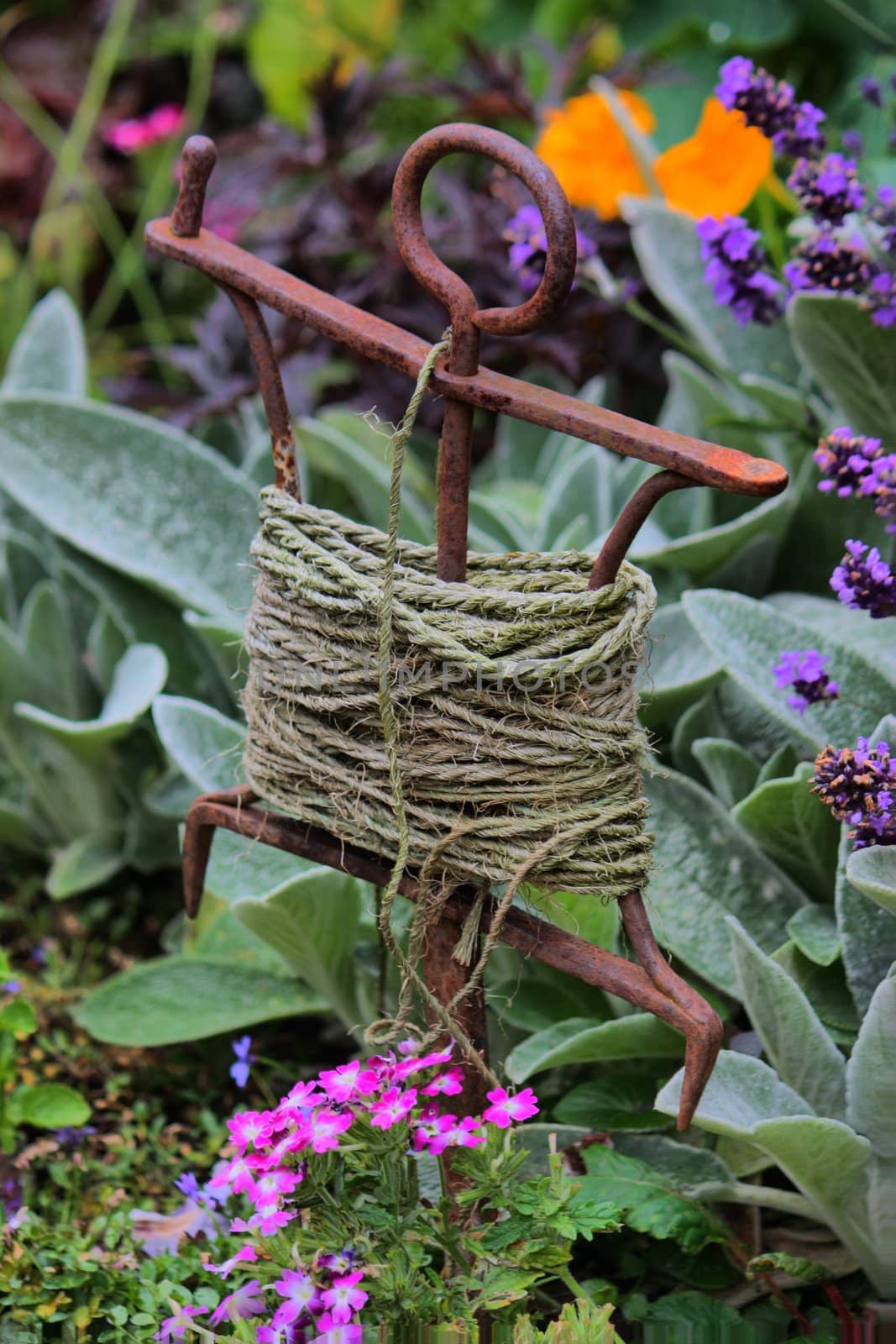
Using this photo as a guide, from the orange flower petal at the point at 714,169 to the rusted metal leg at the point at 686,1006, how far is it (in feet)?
3.72

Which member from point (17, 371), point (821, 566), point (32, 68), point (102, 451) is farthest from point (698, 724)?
point (32, 68)

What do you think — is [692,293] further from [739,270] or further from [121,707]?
[121,707]

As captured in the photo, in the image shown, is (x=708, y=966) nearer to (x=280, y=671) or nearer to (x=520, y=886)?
(x=520, y=886)

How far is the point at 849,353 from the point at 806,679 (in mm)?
385

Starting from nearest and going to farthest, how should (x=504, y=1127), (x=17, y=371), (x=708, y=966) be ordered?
(x=504, y=1127), (x=708, y=966), (x=17, y=371)

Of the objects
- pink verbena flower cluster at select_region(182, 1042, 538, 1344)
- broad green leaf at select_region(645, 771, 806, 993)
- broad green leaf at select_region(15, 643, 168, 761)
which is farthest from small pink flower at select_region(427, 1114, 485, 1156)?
broad green leaf at select_region(15, 643, 168, 761)

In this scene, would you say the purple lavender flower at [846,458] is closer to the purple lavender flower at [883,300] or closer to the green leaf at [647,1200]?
the purple lavender flower at [883,300]

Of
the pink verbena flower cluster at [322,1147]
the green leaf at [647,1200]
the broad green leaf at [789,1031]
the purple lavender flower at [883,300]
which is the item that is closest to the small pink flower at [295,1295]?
the pink verbena flower cluster at [322,1147]

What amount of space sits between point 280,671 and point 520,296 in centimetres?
105

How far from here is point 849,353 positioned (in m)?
1.19

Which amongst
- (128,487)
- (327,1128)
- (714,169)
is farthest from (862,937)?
(714,169)

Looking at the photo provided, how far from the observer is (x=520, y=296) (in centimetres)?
175

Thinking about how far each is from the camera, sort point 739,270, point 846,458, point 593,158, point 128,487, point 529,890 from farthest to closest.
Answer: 1. point 593,158
2. point 128,487
3. point 739,270
4. point 846,458
5. point 529,890

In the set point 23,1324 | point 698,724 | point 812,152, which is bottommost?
point 23,1324
